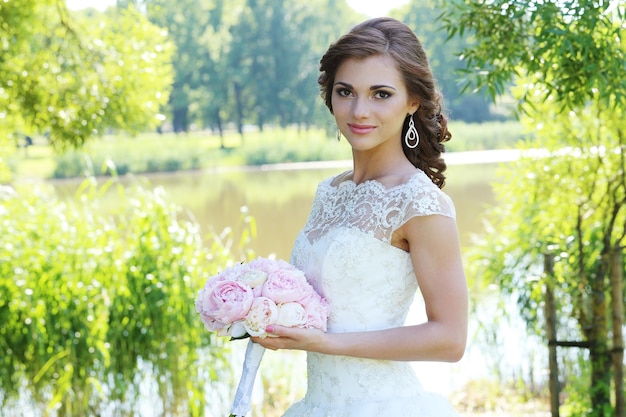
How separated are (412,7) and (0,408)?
36.5 metres

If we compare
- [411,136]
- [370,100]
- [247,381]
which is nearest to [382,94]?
[370,100]

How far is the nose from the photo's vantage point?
1.96 metres

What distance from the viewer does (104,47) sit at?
535 cm

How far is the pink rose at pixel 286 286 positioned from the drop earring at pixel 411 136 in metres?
0.44

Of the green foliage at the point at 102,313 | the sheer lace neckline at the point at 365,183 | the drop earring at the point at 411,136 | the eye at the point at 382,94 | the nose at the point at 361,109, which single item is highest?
the eye at the point at 382,94

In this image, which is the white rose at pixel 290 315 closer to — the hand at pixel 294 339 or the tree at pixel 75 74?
the hand at pixel 294 339

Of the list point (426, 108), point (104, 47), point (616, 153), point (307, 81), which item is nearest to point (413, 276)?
point (426, 108)

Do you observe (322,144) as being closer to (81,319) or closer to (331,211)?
(81,319)

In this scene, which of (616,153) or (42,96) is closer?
(616,153)

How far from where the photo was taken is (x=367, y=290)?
6.62ft

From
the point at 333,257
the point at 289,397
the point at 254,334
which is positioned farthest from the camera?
the point at 289,397

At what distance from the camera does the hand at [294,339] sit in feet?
6.05

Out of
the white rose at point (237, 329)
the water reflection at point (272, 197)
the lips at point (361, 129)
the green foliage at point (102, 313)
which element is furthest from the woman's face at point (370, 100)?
the water reflection at point (272, 197)

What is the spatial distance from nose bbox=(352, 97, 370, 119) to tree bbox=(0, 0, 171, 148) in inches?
131
